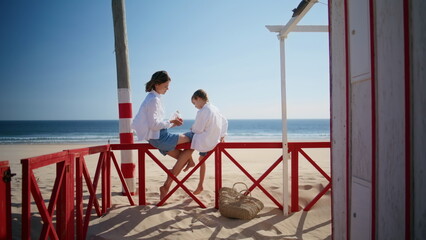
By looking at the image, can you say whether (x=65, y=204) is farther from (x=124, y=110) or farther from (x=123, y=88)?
(x=123, y=88)

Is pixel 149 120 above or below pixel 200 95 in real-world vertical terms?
below

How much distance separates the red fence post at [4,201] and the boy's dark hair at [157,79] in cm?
241

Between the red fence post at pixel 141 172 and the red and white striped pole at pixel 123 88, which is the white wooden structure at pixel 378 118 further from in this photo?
the red and white striped pole at pixel 123 88

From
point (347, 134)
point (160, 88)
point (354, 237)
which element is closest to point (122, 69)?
point (160, 88)

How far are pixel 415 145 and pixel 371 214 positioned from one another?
630 millimetres

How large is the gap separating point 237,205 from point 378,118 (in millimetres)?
2491

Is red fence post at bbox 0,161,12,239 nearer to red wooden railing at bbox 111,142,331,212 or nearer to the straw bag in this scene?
red wooden railing at bbox 111,142,331,212

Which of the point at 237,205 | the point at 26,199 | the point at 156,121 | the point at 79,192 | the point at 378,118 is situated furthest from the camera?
the point at 156,121

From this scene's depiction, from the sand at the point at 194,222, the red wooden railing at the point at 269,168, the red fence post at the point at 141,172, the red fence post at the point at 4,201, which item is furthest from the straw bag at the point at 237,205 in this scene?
the red fence post at the point at 4,201

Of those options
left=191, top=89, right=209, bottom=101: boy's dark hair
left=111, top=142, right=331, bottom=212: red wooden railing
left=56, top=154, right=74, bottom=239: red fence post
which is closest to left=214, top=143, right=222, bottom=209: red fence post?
left=111, top=142, right=331, bottom=212: red wooden railing

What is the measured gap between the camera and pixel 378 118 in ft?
6.21

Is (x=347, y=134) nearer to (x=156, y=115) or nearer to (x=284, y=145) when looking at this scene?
(x=284, y=145)

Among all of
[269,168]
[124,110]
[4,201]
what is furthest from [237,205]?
[4,201]

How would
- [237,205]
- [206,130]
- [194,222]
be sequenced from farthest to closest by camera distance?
[206,130] → [237,205] → [194,222]
